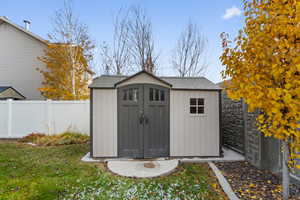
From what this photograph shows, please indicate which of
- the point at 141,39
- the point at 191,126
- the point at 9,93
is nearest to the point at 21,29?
the point at 9,93

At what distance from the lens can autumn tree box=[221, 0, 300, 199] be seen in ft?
6.20

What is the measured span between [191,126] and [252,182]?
179 cm

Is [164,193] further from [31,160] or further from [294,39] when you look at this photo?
[31,160]

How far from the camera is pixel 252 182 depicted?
291 cm

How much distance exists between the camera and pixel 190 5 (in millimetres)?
7906

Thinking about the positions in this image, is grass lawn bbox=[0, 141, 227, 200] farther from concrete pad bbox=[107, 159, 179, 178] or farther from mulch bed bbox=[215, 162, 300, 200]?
mulch bed bbox=[215, 162, 300, 200]

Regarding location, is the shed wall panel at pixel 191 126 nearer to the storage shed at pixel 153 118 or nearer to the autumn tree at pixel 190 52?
the storage shed at pixel 153 118

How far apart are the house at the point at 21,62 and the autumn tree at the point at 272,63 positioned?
37.1 ft

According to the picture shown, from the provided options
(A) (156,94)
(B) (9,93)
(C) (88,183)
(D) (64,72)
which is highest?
(D) (64,72)

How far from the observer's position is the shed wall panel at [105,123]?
4.15 m

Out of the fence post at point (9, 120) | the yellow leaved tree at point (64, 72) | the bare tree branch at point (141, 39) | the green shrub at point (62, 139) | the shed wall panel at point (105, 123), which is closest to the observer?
the shed wall panel at point (105, 123)

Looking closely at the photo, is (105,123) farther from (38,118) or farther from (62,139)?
(38,118)

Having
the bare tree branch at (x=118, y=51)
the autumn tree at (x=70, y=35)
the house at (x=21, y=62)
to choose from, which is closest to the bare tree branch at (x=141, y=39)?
the bare tree branch at (x=118, y=51)

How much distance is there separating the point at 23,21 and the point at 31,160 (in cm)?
1153
